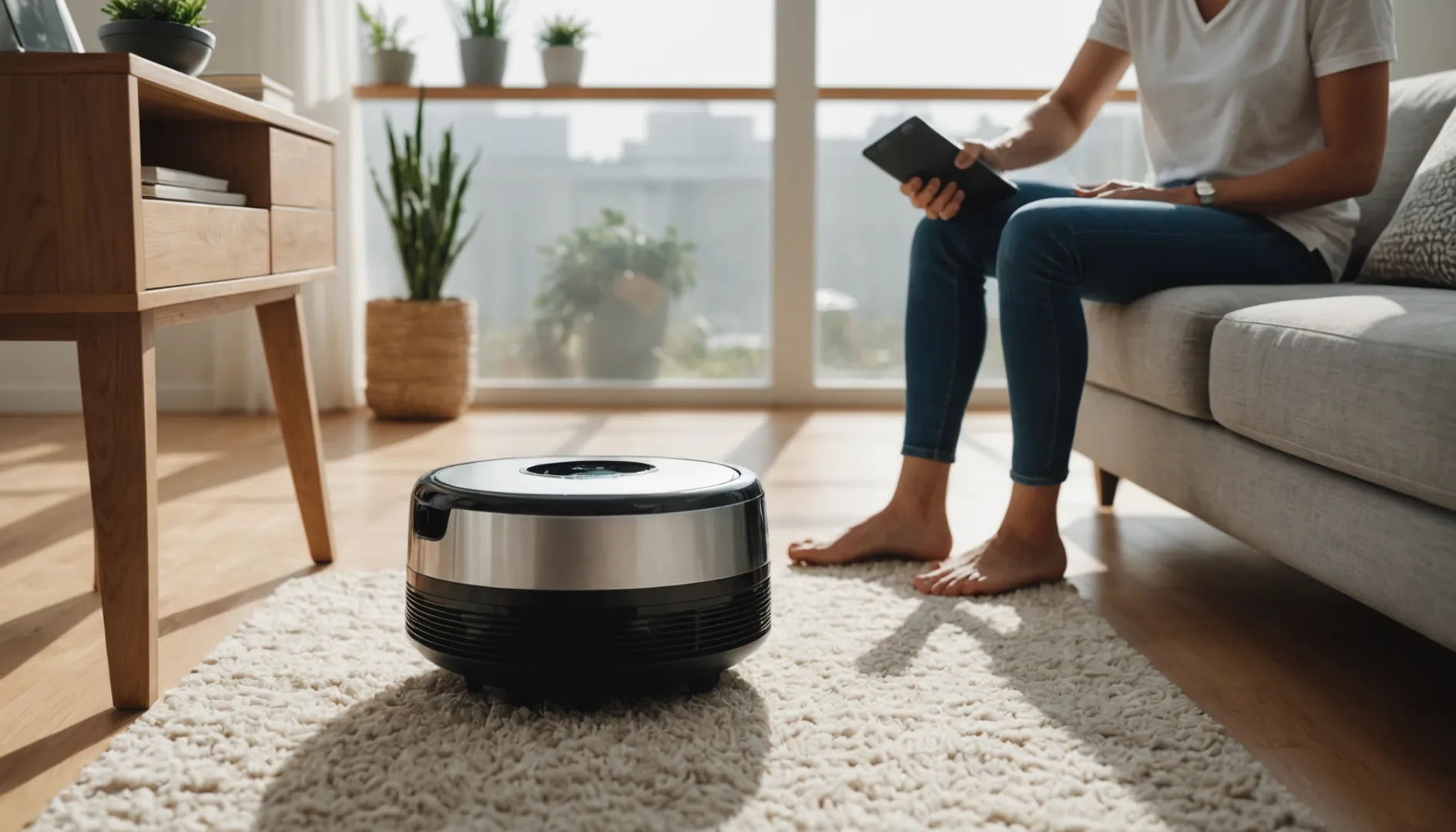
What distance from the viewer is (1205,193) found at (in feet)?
5.75

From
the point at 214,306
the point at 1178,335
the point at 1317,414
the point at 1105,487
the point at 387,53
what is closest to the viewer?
the point at 1317,414

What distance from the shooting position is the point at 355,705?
1202 mm

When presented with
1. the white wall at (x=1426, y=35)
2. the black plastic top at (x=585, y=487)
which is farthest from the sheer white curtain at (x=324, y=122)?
the white wall at (x=1426, y=35)

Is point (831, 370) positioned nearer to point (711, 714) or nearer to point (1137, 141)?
point (1137, 141)

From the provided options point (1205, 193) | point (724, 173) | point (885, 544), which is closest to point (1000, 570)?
point (885, 544)

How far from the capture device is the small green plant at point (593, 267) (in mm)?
3779

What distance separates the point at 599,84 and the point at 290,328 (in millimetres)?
2212

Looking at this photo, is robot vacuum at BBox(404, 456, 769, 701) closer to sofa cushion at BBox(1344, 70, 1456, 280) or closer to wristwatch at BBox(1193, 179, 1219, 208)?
wristwatch at BBox(1193, 179, 1219, 208)

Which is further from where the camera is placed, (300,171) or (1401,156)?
(1401,156)

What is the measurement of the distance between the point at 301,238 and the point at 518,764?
976 millimetres

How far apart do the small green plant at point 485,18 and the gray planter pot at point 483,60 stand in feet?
0.07

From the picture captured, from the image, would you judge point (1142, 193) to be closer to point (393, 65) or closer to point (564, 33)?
point (564, 33)

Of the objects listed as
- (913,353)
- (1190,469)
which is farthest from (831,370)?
(1190,469)

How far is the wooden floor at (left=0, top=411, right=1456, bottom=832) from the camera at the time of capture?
3.72 feet
